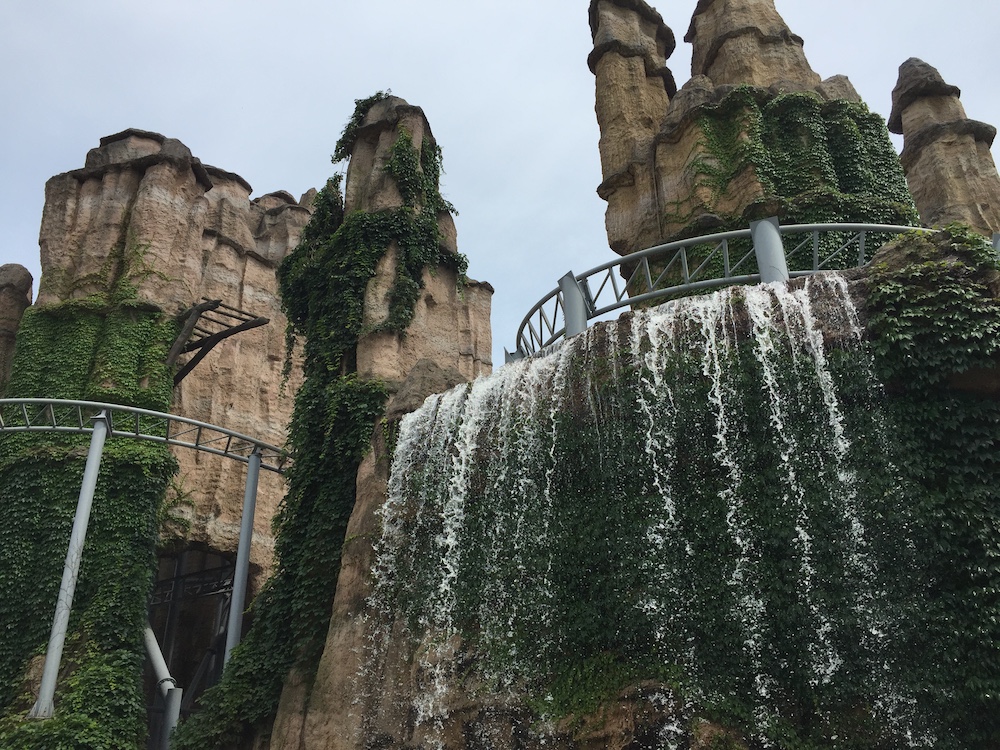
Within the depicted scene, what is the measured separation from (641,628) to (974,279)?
581 centimetres

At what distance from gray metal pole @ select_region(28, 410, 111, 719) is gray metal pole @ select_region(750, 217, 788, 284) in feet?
43.7

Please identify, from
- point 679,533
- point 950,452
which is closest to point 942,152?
point 950,452

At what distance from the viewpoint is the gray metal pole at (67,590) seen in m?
15.8


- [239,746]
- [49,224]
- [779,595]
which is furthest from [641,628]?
[49,224]

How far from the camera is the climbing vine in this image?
13.8m

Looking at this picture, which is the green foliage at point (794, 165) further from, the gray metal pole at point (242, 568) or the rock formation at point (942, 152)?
the gray metal pole at point (242, 568)

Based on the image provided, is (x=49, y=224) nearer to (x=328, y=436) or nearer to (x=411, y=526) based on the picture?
(x=328, y=436)

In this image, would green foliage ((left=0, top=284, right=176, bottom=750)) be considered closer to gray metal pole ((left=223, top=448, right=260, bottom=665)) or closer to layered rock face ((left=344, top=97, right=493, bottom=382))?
gray metal pole ((left=223, top=448, right=260, bottom=665))

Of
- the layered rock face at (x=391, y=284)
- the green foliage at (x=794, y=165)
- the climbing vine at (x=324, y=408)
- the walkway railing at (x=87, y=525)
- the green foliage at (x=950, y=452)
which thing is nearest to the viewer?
the green foliage at (x=950, y=452)

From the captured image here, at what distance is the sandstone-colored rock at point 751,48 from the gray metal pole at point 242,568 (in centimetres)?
1627

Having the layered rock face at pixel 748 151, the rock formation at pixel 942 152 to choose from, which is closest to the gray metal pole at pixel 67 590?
the layered rock face at pixel 748 151

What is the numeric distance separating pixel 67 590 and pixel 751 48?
2165cm

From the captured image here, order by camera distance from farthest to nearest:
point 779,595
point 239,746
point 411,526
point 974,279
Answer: point 239,746
point 411,526
point 974,279
point 779,595

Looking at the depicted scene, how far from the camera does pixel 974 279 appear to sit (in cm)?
1032
